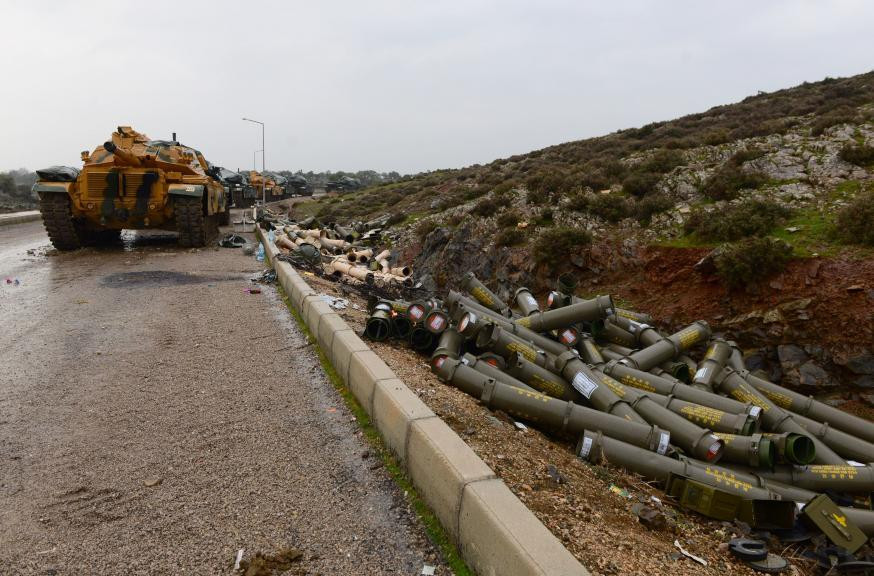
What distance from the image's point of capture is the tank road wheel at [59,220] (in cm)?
1438

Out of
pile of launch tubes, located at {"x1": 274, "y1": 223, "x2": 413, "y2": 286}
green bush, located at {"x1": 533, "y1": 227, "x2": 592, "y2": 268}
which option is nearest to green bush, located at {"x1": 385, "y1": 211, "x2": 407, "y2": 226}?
pile of launch tubes, located at {"x1": 274, "y1": 223, "x2": 413, "y2": 286}

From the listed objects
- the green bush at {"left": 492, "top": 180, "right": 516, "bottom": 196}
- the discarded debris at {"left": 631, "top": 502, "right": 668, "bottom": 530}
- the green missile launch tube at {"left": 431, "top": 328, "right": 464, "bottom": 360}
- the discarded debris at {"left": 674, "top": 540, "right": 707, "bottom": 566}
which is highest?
the green bush at {"left": 492, "top": 180, "right": 516, "bottom": 196}

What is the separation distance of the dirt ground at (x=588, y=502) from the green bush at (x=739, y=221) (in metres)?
8.00

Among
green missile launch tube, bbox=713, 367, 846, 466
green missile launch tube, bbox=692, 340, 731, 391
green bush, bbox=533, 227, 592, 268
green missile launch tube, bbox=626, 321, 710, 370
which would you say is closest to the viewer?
green missile launch tube, bbox=713, 367, 846, 466

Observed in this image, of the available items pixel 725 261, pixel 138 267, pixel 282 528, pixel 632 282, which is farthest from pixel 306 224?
pixel 282 528

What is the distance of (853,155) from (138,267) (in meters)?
17.9

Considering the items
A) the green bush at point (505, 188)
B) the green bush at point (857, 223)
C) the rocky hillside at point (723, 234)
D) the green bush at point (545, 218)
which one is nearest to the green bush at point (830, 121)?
the rocky hillside at point (723, 234)

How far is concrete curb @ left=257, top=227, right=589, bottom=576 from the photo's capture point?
2.68 meters

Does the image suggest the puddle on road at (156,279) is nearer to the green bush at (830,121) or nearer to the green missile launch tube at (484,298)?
the green missile launch tube at (484,298)

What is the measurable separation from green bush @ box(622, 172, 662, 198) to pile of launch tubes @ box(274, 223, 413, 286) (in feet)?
22.4

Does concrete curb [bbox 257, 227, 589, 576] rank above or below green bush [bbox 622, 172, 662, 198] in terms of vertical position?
below

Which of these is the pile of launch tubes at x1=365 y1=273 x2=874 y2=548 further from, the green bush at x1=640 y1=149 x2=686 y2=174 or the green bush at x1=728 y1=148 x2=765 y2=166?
the green bush at x1=640 y1=149 x2=686 y2=174

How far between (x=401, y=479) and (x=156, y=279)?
9556 millimetres

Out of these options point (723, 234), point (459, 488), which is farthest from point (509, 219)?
point (459, 488)
